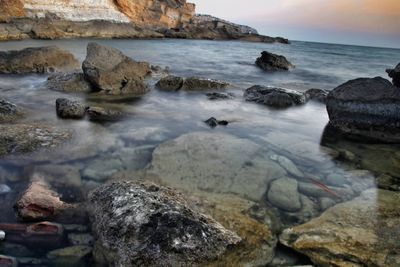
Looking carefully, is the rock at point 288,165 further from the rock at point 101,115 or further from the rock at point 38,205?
the rock at point 101,115

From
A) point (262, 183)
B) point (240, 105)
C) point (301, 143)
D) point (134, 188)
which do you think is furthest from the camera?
point (240, 105)

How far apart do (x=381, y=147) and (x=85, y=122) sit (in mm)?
6403

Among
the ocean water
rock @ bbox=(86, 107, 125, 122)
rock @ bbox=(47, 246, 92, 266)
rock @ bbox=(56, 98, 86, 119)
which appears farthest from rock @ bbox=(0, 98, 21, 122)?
rock @ bbox=(47, 246, 92, 266)

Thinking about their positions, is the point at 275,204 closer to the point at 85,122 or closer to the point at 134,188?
the point at 134,188

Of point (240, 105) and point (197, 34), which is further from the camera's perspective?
point (197, 34)

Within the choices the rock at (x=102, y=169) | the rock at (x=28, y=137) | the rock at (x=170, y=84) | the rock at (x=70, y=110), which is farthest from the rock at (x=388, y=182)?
the rock at (x=170, y=84)

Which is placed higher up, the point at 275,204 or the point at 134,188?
the point at 134,188

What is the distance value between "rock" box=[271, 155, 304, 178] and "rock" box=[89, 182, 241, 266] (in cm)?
243

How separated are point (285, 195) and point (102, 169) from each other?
278 cm

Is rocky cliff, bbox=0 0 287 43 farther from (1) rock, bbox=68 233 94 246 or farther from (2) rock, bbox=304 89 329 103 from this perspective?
(1) rock, bbox=68 233 94 246

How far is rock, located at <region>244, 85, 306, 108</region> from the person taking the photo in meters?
11.1

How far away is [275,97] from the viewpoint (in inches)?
444

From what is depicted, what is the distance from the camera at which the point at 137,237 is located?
3.41 meters

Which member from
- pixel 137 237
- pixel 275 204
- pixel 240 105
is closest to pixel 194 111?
pixel 240 105
